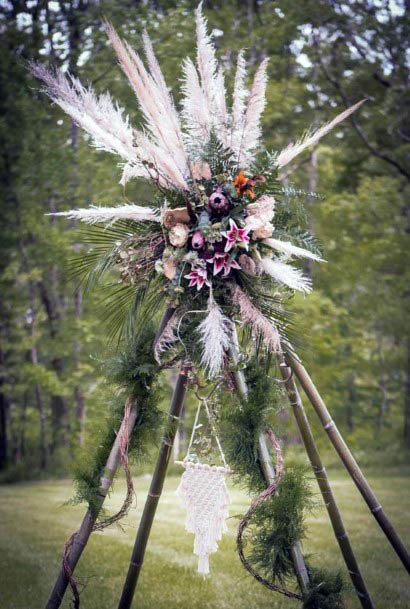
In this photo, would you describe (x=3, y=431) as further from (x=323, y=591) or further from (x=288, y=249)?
(x=288, y=249)

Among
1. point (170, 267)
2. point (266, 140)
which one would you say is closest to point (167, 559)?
point (170, 267)

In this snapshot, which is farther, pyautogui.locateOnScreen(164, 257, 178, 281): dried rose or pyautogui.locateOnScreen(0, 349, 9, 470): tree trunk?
pyautogui.locateOnScreen(0, 349, 9, 470): tree trunk

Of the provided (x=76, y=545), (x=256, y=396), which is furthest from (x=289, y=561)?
(x=76, y=545)

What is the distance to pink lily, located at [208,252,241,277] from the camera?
2.78m

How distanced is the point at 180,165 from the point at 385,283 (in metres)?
8.64

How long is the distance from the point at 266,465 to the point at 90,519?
869 mm

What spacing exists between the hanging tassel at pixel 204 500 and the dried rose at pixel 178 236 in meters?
1.08

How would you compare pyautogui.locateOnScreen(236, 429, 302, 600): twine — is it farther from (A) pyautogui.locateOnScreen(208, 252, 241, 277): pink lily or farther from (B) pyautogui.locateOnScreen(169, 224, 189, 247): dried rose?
(B) pyautogui.locateOnScreen(169, 224, 189, 247): dried rose

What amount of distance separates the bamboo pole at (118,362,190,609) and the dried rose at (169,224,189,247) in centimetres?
60

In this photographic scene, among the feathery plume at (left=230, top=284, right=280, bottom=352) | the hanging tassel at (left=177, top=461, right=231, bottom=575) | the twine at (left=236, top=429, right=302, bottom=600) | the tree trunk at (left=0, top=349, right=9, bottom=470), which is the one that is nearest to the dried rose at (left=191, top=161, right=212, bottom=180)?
the feathery plume at (left=230, top=284, right=280, bottom=352)

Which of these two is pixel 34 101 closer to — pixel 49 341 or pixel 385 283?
pixel 49 341

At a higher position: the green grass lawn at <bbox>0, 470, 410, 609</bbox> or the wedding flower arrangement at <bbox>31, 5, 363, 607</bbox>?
the wedding flower arrangement at <bbox>31, 5, 363, 607</bbox>

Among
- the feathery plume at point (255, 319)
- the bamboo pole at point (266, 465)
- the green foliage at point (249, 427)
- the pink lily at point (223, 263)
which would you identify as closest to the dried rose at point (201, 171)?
the pink lily at point (223, 263)

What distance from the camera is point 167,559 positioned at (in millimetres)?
5633
